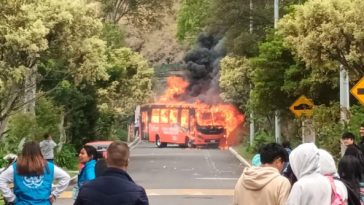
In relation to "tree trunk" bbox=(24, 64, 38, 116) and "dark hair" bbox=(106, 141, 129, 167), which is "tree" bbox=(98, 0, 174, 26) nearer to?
"tree trunk" bbox=(24, 64, 38, 116)

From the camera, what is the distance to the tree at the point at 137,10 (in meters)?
55.5

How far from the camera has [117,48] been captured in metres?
49.7

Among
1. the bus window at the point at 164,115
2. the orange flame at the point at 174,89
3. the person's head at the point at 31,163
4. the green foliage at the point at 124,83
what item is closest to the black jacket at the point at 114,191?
the person's head at the point at 31,163

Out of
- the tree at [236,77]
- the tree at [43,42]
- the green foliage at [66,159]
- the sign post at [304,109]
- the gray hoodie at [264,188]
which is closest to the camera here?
the gray hoodie at [264,188]

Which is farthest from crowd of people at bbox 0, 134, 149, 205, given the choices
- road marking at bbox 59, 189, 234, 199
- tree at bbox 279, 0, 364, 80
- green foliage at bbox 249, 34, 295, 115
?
green foliage at bbox 249, 34, 295, 115

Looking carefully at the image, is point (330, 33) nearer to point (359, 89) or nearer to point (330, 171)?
point (359, 89)

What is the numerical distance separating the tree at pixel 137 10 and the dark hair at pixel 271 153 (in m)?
47.1

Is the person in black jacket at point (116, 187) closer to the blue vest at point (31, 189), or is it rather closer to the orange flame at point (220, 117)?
the blue vest at point (31, 189)

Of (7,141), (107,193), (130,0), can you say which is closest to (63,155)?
(7,141)

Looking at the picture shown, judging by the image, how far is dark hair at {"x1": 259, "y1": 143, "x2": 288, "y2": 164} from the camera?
7992mm

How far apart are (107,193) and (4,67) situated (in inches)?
629

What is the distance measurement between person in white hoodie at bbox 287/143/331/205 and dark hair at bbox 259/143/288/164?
1.09 metres

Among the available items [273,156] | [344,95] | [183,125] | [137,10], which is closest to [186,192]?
[344,95]

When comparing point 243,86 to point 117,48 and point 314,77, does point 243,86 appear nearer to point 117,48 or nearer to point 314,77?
point 117,48
